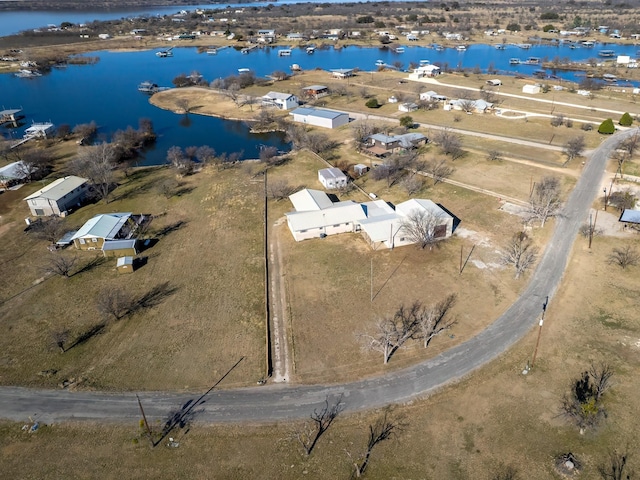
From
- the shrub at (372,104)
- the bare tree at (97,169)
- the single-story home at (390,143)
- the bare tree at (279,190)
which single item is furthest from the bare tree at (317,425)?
the shrub at (372,104)

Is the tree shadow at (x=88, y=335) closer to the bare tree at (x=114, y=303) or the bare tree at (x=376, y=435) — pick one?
the bare tree at (x=114, y=303)

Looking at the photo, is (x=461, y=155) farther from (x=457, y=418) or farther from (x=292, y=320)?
(x=457, y=418)

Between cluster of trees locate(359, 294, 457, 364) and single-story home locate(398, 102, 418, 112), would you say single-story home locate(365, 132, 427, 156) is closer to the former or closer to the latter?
single-story home locate(398, 102, 418, 112)

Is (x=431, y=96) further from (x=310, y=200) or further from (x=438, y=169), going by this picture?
(x=310, y=200)

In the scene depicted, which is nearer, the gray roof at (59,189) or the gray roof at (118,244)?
the gray roof at (118,244)

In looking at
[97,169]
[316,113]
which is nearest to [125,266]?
[97,169]

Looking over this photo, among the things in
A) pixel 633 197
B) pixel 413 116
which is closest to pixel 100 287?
pixel 633 197
